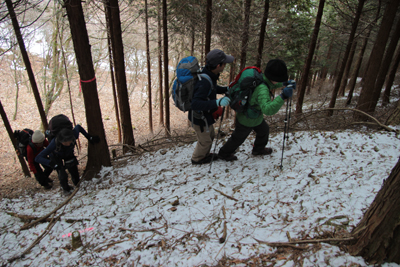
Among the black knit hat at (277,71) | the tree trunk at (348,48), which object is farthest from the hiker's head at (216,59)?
the tree trunk at (348,48)

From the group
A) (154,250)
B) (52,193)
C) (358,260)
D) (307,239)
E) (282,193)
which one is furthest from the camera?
(52,193)

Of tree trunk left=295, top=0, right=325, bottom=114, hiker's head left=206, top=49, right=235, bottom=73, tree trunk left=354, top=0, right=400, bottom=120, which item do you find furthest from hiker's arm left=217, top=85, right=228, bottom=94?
tree trunk left=295, top=0, right=325, bottom=114

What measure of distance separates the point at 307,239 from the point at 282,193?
3.15ft

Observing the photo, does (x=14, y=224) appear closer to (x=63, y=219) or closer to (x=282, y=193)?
(x=63, y=219)

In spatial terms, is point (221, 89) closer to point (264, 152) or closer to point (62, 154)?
point (264, 152)

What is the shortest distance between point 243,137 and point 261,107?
3.20 feet

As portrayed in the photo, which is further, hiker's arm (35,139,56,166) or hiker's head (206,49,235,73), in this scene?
hiker's arm (35,139,56,166)

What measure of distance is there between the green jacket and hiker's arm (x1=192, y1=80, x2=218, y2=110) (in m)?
0.65

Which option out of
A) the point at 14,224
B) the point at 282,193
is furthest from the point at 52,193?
the point at 282,193

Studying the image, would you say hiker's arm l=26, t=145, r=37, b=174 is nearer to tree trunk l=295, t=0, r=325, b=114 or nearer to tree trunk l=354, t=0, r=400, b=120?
tree trunk l=354, t=0, r=400, b=120

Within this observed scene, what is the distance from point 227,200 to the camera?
329cm

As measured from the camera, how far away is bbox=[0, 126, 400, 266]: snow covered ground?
2477 millimetres

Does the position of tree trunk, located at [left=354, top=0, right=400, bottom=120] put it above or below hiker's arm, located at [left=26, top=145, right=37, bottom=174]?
above

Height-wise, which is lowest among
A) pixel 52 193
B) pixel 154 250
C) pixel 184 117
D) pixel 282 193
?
pixel 184 117
